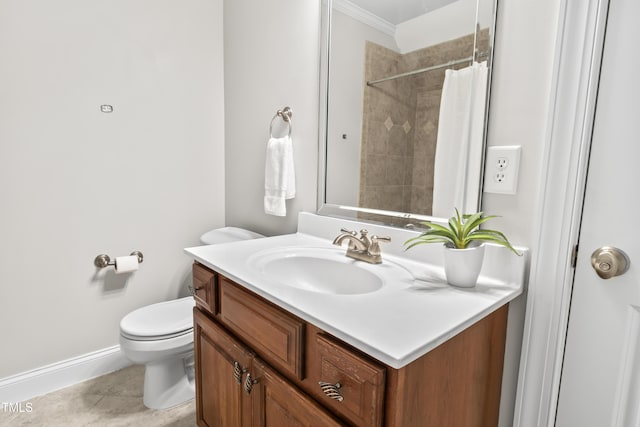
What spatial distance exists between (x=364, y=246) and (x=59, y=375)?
66.7 inches

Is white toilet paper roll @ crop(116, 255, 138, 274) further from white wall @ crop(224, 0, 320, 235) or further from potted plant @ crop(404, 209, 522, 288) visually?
potted plant @ crop(404, 209, 522, 288)

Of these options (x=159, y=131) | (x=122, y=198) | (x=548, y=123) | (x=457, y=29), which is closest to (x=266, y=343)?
(x=548, y=123)

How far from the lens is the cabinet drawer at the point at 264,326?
0.83m

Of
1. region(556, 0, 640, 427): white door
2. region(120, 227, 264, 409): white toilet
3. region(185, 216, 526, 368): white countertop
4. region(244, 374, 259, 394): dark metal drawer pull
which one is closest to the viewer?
region(185, 216, 526, 368): white countertop

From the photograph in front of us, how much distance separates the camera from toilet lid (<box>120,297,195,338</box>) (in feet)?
4.94

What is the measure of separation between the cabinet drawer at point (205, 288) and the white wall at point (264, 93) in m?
0.59

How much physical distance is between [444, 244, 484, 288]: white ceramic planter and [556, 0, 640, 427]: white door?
23 cm

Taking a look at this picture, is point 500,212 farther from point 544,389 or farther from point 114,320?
point 114,320

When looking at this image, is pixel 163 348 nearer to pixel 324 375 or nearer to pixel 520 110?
pixel 324 375

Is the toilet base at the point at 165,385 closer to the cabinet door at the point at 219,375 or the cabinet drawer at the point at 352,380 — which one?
the cabinet door at the point at 219,375

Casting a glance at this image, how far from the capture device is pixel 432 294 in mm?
883

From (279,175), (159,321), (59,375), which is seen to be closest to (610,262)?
(279,175)

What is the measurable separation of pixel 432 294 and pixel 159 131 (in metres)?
1.70

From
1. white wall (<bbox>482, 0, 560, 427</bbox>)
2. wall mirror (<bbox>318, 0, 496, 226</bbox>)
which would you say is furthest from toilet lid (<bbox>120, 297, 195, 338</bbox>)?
white wall (<bbox>482, 0, 560, 427</bbox>)
